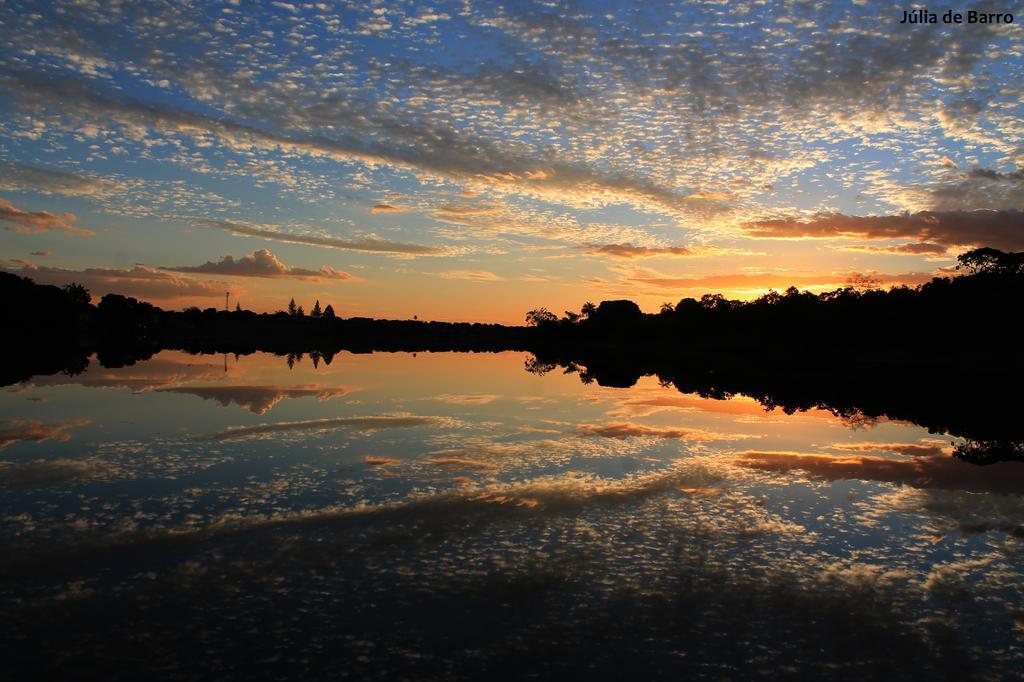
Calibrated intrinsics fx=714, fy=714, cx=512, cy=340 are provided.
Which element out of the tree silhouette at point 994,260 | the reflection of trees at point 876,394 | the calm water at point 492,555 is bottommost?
the calm water at point 492,555

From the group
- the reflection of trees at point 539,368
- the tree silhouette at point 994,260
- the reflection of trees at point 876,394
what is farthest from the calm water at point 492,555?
the tree silhouette at point 994,260

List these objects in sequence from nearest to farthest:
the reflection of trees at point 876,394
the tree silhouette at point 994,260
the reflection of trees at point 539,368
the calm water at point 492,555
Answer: the calm water at point 492,555 < the reflection of trees at point 876,394 < the reflection of trees at point 539,368 < the tree silhouette at point 994,260

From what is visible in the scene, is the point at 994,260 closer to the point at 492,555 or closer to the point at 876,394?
the point at 876,394

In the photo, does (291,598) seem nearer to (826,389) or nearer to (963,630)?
(963,630)

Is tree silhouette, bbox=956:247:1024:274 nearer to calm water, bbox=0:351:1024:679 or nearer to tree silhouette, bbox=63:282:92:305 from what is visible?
calm water, bbox=0:351:1024:679

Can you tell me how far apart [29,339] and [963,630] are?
139 m

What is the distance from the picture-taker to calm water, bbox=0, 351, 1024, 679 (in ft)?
35.2

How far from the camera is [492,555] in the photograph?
48.7ft

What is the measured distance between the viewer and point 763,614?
40.5 feet

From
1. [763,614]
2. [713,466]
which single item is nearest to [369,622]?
[763,614]

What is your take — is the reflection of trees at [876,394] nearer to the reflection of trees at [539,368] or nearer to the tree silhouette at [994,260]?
the reflection of trees at [539,368]

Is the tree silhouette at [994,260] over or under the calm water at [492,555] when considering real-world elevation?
over

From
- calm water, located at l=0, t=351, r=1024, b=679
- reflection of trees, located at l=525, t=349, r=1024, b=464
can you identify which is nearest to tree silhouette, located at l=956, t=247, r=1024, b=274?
reflection of trees, located at l=525, t=349, r=1024, b=464

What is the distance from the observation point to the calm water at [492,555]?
35.2 feet
